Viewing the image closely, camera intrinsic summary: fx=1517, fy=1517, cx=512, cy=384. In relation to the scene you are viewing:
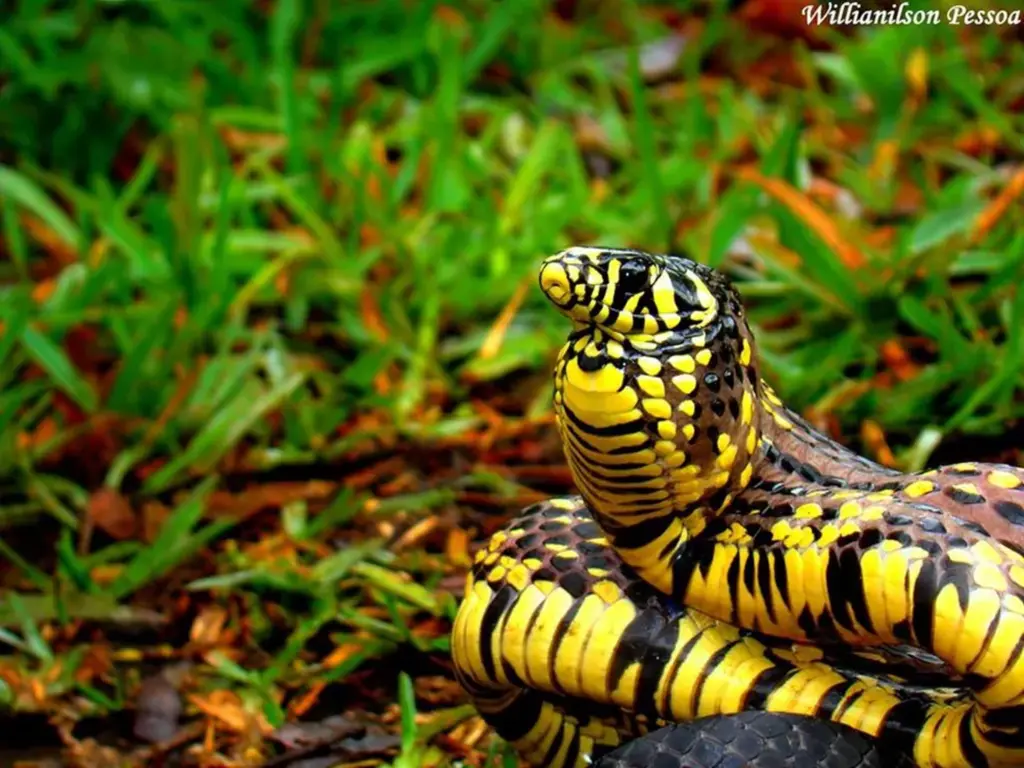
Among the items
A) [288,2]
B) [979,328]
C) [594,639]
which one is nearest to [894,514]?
[594,639]

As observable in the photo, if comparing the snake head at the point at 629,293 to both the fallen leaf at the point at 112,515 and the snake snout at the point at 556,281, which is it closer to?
the snake snout at the point at 556,281

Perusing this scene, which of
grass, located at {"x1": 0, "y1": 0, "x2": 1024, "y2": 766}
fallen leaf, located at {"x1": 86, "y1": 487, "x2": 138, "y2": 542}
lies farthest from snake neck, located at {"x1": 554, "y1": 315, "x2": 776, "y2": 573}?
fallen leaf, located at {"x1": 86, "y1": 487, "x2": 138, "y2": 542}

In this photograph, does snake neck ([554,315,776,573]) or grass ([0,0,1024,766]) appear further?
grass ([0,0,1024,766])

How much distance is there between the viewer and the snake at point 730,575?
1279 mm

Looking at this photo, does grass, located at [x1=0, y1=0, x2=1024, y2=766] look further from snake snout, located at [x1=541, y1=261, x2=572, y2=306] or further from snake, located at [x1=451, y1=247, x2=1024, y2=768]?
snake snout, located at [x1=541, y1=261, x2=572, y2=306]

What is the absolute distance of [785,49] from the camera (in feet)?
13.7

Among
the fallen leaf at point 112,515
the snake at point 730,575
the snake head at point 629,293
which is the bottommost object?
the fallen leaf at point 112,515

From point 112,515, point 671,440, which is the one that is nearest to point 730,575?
point 671,440

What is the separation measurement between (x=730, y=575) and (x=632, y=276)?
30 cm

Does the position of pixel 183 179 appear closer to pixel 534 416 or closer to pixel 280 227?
pixel 280 227

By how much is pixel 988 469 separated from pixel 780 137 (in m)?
2.06

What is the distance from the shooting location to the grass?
2295 millimetres

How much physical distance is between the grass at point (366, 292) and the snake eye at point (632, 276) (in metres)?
0.75

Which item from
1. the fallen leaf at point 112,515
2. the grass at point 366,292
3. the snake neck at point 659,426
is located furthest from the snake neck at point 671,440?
the fallen leaf at point 112,515
